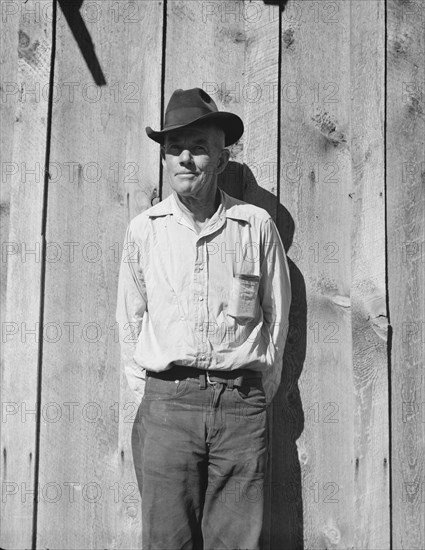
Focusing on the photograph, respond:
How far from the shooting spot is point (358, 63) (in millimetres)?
3490

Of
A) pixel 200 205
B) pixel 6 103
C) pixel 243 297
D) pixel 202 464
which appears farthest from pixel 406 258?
pixel 6 103

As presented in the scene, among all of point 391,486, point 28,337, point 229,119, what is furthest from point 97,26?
point 391,486

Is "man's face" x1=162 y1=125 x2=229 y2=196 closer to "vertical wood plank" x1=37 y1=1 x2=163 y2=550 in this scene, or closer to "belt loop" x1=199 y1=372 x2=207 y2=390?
"vertical wood plank" x1=37 y1=1 x2=163 y2=550

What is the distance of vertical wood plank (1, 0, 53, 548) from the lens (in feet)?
11.3

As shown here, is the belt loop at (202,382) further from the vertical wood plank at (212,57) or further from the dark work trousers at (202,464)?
the vertical wood plank at (212,57)

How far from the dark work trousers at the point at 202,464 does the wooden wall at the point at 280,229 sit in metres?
0.45

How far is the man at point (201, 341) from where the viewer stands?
2.93m

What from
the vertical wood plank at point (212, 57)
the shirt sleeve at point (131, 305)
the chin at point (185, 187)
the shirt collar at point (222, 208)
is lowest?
the shirt sleeve at point (131, 305)

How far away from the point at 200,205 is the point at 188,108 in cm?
42

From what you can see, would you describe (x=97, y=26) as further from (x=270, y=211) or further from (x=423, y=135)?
(x=423, y=135)

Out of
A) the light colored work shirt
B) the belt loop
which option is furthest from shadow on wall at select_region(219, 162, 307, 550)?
the belt loop

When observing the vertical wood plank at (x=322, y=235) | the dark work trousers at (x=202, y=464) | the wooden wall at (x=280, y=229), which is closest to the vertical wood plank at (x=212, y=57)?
the wooden wall at (x=280, y=229)

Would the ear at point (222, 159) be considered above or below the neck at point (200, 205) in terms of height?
above

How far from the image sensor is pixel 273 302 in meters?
3.17
